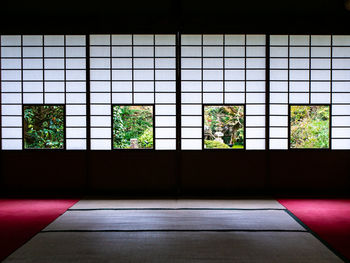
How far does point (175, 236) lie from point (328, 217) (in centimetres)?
226

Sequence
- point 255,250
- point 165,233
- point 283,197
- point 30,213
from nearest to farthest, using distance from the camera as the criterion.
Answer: point 255,250
point 165,233
point 30,213
point 283,197

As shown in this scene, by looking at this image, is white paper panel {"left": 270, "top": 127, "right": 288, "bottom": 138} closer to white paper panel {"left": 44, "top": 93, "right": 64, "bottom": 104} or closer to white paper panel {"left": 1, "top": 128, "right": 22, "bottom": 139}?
white paper panel {"left": 44, "top": 93, "right": 64, "bottom": 104}

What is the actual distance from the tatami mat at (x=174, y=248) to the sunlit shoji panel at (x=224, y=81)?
2.41 metres

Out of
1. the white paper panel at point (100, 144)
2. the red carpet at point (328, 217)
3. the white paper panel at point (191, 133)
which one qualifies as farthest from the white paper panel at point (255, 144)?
the white paper panel at point (100, 144)

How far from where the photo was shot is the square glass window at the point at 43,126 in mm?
5551

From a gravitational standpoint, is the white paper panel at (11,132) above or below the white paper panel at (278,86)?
below

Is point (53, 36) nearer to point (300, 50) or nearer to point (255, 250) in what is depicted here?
point (300, 50)

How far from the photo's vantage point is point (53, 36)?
5543 mm

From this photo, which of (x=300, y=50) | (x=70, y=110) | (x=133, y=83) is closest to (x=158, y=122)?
(x=133, y=83)

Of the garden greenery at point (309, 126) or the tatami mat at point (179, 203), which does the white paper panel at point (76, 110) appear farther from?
the garden greenery at point (309, 126)

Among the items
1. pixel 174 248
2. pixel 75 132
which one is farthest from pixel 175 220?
pixel 75 132
